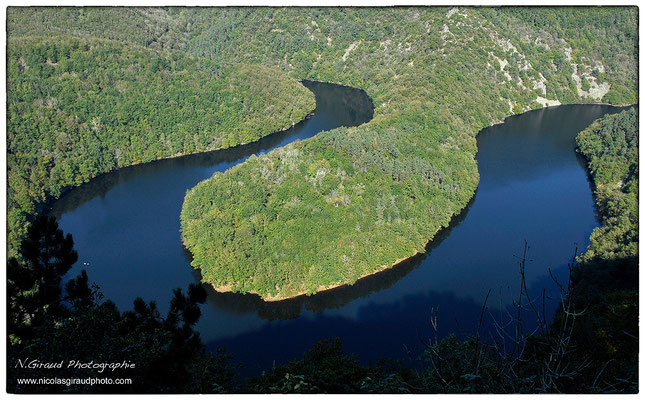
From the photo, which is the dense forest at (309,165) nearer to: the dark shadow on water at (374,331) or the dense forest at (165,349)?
the dense forest at (165,349)

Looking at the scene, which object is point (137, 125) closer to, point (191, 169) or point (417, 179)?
point (191, 169)

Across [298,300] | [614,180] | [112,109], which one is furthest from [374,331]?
[112,109]

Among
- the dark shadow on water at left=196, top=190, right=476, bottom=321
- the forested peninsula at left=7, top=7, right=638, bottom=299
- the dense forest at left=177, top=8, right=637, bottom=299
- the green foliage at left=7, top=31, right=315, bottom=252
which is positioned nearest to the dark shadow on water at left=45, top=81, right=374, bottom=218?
the green foliage at left=7, top=31, right=315, bottom=252

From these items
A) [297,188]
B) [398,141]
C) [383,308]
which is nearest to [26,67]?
[297,188]

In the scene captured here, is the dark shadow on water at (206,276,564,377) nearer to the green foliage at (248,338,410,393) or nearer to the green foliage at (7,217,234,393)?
the green foliage at (248,338,410,393)

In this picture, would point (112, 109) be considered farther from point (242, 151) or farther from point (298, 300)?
point (298, 300)
